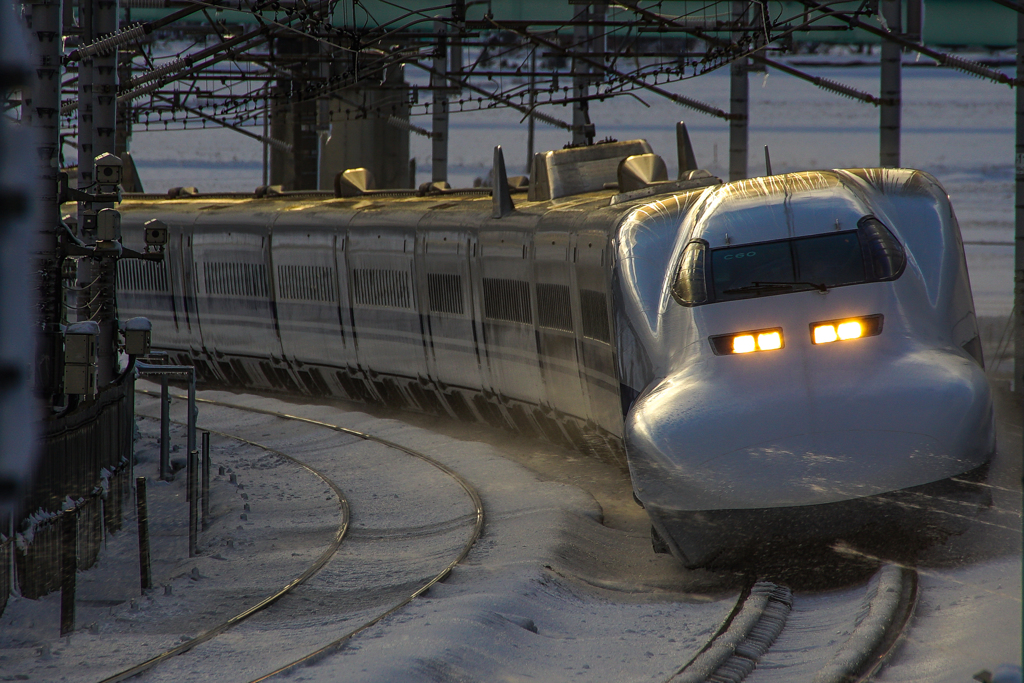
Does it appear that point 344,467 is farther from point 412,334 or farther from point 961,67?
point 961,67

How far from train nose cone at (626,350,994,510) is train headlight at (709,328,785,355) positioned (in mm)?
203

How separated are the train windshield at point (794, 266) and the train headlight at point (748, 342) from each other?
32cm

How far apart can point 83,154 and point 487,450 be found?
6730mm

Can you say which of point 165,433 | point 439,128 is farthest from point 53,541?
point 439,128

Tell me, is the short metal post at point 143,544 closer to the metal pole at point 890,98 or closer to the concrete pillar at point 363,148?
the metal pole at point 890,98

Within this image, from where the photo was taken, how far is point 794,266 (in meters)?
8.49

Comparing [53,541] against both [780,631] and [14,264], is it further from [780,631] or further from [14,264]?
[14,264]

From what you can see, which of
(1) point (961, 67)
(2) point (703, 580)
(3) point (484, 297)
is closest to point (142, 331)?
(3) point (484, 297)

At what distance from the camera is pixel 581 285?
11.4 metres

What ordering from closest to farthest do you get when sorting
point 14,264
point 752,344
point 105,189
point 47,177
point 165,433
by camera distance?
point 14,264 → point 752,344 → point 47,177 → point 105,189 → point 165,433

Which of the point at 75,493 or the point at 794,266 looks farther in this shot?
the point at 75,493

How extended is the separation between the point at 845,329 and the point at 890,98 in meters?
11.6

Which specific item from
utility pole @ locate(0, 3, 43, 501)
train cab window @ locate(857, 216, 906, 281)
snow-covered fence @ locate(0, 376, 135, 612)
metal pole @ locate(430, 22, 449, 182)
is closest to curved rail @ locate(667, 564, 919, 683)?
train cab window @ locate(857, 216, 906, 281)

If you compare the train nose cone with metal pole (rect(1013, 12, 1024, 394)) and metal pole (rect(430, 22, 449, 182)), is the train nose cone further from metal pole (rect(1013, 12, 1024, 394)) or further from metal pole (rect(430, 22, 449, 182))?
metal pole (rect(430, 22, 449, 182))
